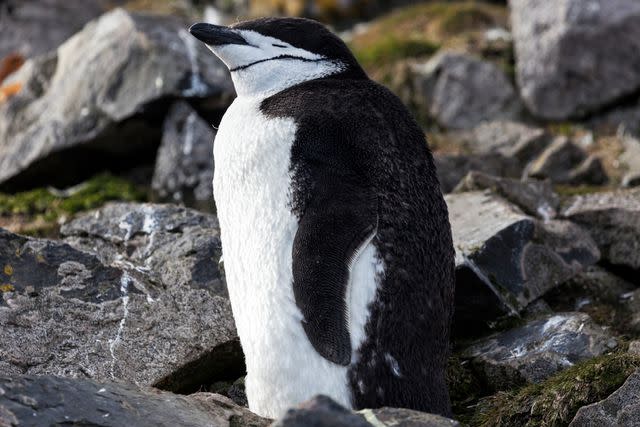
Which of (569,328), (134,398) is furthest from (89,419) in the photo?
(569,328)

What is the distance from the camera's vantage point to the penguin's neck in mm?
4941

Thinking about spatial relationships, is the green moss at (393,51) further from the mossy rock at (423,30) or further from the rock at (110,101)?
the rock at (110,101)

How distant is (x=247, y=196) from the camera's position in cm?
452

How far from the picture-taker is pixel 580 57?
10.2m

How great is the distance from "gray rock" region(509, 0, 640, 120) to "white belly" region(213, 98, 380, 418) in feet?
20.4

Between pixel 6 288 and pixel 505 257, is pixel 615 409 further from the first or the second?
pixel 6 288

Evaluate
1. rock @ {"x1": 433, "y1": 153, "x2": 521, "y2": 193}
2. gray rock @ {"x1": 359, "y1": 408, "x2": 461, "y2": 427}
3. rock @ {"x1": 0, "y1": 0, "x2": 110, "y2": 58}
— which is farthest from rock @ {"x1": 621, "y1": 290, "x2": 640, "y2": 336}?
rock @ {"x1": 0, "y1": 0, "x2": 110, "y2": 58}

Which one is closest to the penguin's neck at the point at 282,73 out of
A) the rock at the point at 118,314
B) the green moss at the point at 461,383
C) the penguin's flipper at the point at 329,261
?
the penguin's flipper at the point at 329,261

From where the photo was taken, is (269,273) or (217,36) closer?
(269,273)

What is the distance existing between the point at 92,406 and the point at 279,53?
2.17 metres

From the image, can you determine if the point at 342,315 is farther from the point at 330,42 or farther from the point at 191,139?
the point at 191,139

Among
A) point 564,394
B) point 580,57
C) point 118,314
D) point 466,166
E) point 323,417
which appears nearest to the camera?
point 323,417

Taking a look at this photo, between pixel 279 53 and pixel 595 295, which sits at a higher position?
pixel 279 53

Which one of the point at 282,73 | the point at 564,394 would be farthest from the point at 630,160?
the point at 282,73
